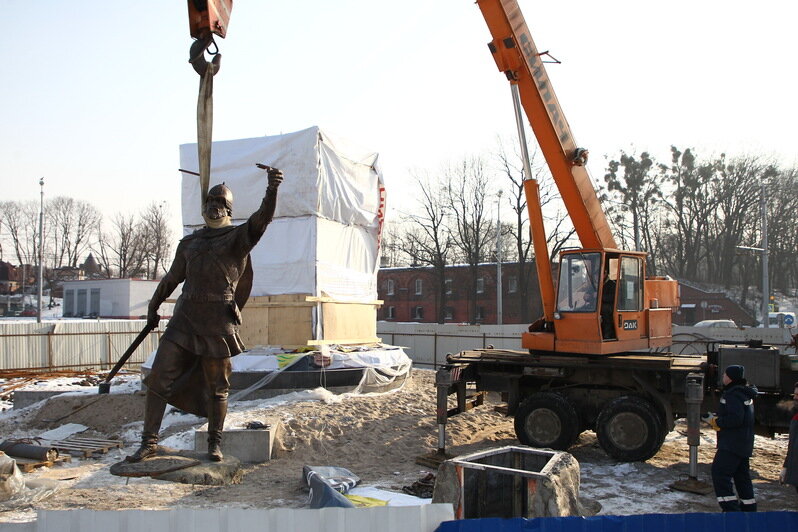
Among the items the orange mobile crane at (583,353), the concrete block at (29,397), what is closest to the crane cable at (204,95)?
the orange mobile crane at (583,353)

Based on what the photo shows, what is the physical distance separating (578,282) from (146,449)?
6.91 m

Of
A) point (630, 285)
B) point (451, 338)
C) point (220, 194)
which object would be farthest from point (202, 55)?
point (451, 338)

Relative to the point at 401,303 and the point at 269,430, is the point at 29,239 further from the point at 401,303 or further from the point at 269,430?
the point at 269,430

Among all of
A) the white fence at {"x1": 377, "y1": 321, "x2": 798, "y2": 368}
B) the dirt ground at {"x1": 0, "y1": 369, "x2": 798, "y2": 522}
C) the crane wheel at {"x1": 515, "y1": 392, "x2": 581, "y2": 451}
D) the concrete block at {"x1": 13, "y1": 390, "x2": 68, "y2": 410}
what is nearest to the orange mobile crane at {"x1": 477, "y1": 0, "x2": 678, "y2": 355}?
the crane wheel at {"x1": 515, "y1": 392, "x2": 581, "y2": 451}

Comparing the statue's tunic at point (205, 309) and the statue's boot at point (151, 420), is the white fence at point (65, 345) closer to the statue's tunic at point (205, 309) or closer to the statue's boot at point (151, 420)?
the statue's boot at point (151, 420)

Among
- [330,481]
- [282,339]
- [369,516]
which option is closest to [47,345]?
[282,339]

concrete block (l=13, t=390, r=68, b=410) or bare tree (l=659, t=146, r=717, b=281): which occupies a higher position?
bare tree (l=659, t=146, r=717, b=281)

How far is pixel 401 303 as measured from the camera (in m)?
57.0

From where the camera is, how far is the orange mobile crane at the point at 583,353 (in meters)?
10.1

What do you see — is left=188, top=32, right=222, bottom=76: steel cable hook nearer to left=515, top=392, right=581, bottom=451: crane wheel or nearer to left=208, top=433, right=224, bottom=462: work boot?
left=208, top=433, right=224, bottom=462: work boot

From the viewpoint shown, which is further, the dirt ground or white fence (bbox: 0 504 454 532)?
the dirt ground

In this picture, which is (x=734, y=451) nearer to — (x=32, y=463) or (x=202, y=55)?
(x=202, y=55)

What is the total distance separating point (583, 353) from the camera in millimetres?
10750

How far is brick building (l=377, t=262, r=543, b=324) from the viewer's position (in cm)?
5059
